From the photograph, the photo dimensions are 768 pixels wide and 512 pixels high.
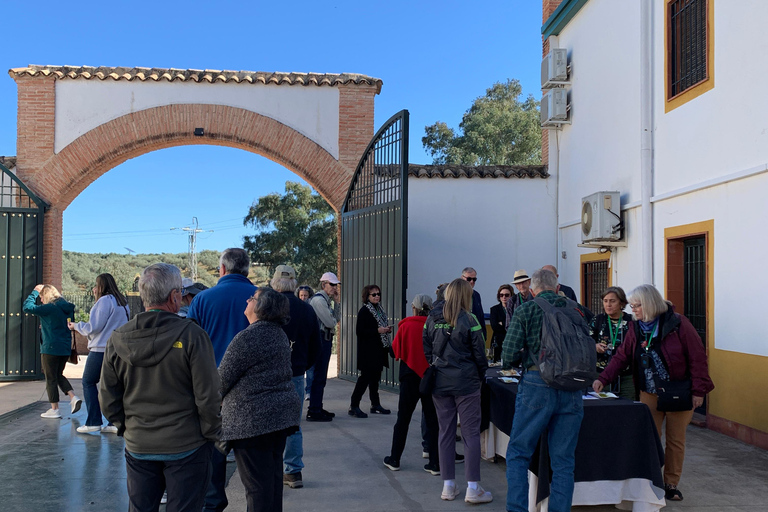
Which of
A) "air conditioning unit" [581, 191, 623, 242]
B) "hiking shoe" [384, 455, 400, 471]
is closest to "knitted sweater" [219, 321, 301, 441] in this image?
"hiking shoe" [384, 455, 400, 471]

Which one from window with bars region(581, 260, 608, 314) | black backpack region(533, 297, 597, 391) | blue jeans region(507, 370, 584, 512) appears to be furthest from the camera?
window with bars region(581, 260, 608, 314)

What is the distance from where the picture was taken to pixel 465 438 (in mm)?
5266

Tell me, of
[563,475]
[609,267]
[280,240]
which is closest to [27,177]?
[609,267]

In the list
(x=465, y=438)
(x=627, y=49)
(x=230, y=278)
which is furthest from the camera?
(x=627, y=49)

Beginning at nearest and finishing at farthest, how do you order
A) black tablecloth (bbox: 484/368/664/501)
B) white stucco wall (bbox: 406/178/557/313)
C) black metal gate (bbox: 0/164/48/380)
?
1. black tablecloth (bbox: 484/368/664/501)
2. black metal gate (bbox: 0/164/48/380)
3. white stucco wall (bbox: 406/178/557/313)

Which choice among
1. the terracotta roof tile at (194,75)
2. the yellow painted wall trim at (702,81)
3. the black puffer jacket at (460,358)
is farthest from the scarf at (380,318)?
the terracotta roof tile at (194,75)

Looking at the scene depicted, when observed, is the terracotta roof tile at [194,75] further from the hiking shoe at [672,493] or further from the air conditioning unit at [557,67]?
the hiking shoe at [672,493]

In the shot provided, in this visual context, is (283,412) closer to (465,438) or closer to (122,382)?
(122,382)

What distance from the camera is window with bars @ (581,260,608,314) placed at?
10.8 meters

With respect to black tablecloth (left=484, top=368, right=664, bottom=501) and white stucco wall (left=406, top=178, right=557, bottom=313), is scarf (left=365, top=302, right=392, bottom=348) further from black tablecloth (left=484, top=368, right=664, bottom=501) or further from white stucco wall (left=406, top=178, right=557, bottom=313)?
black tablecloth (left=484, top=368, right=664, bottom=501)

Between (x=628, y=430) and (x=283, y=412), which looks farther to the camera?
(x=628, y=430)

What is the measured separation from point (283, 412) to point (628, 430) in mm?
2523

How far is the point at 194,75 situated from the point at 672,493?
10228 millimetres

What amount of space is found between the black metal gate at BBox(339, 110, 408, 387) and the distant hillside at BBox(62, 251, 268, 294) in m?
26.8
